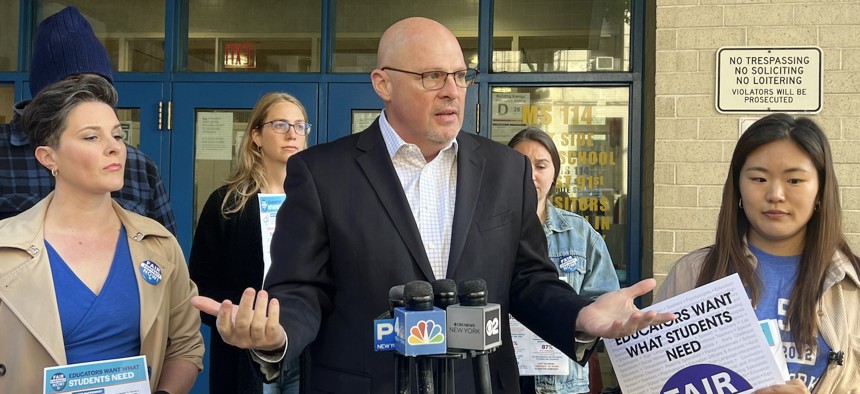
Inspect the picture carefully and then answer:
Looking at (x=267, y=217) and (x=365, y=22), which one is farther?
(x=365, y=22)

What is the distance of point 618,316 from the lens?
2127 mm

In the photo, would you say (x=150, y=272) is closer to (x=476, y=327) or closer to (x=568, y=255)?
(x=476, y=327)

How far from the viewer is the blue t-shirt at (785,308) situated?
7.98 ft

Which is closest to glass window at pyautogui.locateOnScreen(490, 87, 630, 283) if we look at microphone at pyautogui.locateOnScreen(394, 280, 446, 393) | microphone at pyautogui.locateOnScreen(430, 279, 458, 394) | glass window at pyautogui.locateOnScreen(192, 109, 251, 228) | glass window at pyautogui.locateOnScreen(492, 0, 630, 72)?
glass window at pyautogui.locateOnScreen(492, 0, 630, 72)

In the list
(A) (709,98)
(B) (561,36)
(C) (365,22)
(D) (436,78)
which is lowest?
(D) (436,78)

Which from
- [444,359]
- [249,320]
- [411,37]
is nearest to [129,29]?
[411,37]

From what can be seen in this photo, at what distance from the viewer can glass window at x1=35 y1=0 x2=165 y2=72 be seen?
20.4 feet

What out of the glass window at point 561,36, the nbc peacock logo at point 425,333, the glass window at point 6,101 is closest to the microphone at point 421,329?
the nbc peacock logo at point 425,333

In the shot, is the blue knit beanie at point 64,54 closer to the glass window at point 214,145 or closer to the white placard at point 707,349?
the white placard at point 707,349

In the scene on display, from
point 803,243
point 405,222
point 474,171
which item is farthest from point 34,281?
point 803,243

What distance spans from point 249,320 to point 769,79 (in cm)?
420

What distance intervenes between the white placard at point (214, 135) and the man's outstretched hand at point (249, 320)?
4389mm

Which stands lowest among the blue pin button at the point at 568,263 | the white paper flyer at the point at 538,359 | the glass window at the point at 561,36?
the white paper flyer at the point at 538,359

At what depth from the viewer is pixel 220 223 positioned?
362 centimetres
